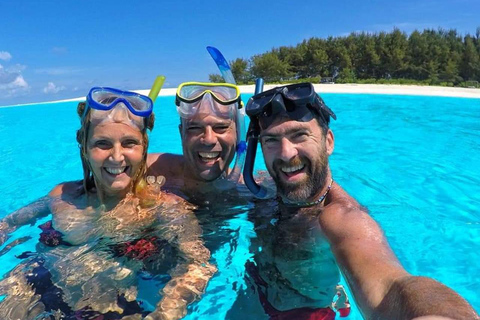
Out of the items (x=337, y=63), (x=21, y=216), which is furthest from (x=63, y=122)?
(x=337, y=63)

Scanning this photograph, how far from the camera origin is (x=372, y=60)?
1489 inches

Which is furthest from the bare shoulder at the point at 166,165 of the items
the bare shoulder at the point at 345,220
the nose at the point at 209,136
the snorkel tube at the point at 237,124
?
the bare shoulder at the point at 345,220

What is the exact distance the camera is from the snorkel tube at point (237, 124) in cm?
332

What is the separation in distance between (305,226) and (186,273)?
86 cm

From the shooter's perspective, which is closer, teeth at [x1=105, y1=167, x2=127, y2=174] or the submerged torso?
the submerged torso

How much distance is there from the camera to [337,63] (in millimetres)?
40219

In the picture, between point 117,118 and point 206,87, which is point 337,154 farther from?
point 117,118

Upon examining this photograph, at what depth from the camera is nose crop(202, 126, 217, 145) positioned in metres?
3.02

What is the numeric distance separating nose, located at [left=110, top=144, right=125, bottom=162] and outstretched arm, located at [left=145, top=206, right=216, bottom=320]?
67cm

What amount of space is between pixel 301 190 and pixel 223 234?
1.31 m

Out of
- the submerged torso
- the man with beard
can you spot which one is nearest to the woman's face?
the man with beard

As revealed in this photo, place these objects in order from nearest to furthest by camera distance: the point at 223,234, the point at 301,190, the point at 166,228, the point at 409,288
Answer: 1. the point at 409,288
2. the point at 301,190
3. the point at 166,228
4. the point at 223,234

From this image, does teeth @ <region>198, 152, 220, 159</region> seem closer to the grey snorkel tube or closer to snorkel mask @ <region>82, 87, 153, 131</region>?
the grey snorkel tube

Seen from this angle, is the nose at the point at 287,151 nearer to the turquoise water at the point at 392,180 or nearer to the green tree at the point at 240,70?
the turquoise water at the point at 392,180
